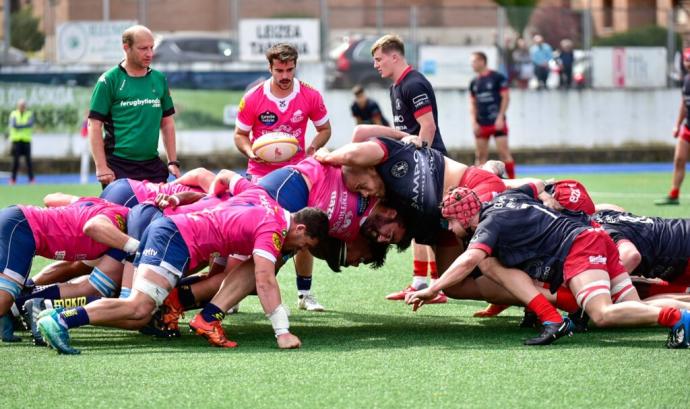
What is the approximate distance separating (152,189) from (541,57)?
70.8 ft

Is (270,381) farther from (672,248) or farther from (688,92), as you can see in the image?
(688,92)

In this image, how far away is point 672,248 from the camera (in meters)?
7.88

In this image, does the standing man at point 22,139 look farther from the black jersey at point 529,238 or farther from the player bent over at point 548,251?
the black jersey at point 529,238

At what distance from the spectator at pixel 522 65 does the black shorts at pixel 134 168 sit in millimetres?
19937

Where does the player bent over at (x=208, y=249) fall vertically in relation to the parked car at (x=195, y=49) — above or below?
below

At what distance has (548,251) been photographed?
7402 mm

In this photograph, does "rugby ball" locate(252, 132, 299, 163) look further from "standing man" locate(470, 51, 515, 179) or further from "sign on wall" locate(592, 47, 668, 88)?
"sign on wall" locate(592, 47, 668, 88)

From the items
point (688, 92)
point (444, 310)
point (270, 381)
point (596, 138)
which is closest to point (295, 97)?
point (444, 310)

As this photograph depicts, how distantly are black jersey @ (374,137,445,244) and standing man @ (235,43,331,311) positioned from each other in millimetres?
1315

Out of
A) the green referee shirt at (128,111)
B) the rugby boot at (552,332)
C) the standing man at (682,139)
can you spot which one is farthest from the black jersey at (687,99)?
the rugby boot at (552,332)

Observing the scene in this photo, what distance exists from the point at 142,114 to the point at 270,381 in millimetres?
4098

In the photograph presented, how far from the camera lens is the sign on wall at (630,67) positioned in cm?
2891

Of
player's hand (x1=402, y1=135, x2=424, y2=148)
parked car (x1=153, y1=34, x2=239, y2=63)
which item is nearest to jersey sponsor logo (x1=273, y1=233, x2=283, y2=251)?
player's hand (x1=402, y1=135, x2=424, y2=148)

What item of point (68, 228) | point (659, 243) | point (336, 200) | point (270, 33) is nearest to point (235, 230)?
point (336, 200)
